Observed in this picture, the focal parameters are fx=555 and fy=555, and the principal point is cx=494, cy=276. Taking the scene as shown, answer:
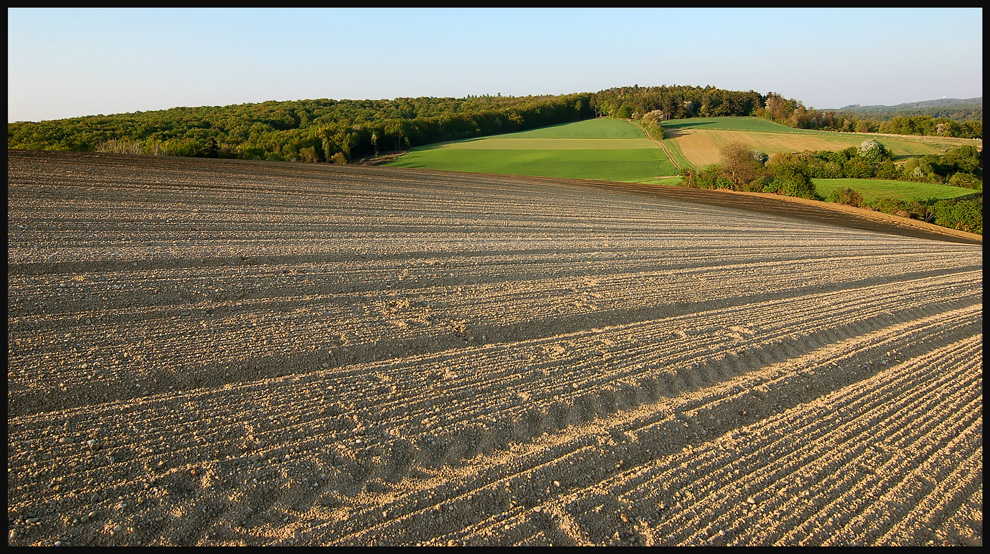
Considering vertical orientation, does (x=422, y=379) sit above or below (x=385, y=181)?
below

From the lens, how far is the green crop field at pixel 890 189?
2808 cm

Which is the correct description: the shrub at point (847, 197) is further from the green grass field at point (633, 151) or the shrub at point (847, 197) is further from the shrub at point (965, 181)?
the shrub at point (965, 181)

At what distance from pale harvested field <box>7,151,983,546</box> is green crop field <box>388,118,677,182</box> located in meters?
27.8

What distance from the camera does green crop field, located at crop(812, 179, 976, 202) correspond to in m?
28.1

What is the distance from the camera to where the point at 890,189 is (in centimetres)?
3008

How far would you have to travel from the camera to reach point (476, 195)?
17609 mm

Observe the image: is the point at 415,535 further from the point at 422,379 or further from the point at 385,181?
the point at 385,181

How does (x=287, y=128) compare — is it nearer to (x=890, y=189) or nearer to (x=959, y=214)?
(x=890, y=189)

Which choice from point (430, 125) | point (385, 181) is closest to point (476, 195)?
point (385, 181)

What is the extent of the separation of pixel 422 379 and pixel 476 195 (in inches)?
515

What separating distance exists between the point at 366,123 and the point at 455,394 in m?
42.3

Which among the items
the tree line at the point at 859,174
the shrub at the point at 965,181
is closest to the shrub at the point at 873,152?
Result: the tree line at the point at 859,174

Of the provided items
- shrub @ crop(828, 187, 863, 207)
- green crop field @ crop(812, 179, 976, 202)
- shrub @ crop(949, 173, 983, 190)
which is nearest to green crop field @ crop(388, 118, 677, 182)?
green crop field @ crop(812, 179, 976, 202)

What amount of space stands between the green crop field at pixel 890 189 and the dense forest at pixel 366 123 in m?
27.6
